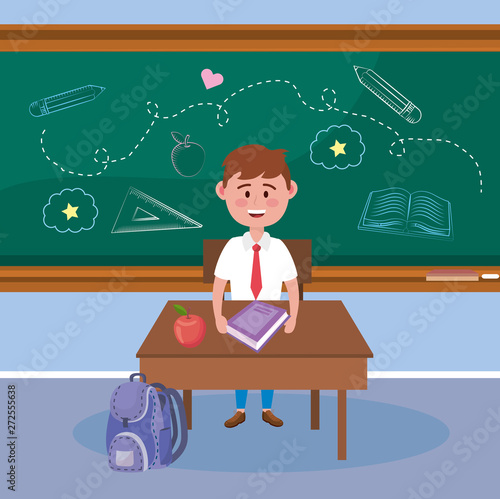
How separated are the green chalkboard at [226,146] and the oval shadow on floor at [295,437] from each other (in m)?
0.85

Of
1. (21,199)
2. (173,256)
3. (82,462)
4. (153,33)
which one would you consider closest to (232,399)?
(173,256)

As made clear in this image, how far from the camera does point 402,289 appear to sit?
480 centimetres

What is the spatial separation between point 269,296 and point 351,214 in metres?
0.93

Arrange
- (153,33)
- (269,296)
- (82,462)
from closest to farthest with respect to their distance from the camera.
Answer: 1. (82,462)
2. (269,296)
3. (153,33)

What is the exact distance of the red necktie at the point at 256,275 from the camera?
4.01m

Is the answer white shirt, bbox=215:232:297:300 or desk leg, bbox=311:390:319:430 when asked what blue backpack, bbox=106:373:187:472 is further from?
desk leg, bbox=311:390:319:430

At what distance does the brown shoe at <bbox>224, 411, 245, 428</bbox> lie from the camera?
423cm

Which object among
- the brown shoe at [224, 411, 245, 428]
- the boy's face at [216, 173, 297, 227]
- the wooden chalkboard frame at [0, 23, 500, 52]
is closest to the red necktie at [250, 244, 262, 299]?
the boy's face at [216, 173, 297, 227]

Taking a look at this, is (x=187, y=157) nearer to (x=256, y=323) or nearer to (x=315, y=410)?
(x=256, y=323)

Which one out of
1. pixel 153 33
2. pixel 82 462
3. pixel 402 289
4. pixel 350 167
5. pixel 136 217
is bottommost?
pixel 82 462

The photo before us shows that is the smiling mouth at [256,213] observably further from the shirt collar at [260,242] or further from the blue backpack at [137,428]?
the blue backpack at [137,428]

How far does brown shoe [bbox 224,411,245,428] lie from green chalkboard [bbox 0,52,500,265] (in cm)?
97

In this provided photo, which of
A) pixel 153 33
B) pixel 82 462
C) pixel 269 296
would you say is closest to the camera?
pixel 82 462

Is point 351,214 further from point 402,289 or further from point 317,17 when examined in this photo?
point 317,17
